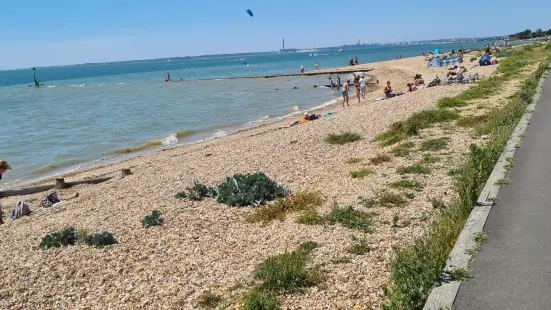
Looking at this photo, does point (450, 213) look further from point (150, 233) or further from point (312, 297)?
point (150, 233)

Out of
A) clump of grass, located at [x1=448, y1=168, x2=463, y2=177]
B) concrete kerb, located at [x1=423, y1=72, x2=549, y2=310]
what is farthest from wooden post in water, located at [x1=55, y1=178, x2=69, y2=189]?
concrete kerb, located at [x1=423, y1=72, x2=549, y2=310]

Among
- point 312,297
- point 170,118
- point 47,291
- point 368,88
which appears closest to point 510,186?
point 312,297

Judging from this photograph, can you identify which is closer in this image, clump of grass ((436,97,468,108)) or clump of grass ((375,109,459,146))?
clump of grass ((375,109,459,146))

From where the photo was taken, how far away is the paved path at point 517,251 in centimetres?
452

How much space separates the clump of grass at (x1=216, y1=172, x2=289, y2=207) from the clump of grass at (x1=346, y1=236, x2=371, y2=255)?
2.95 meters

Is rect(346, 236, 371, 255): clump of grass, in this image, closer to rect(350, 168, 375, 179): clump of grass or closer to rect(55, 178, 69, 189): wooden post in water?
rect(350, 168, 375, 179): clump of grass

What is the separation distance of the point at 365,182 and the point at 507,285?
5023 millimetres

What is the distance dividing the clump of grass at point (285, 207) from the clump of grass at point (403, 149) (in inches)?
124

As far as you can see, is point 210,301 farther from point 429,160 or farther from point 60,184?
point 60,184

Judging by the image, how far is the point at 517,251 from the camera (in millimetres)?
5426

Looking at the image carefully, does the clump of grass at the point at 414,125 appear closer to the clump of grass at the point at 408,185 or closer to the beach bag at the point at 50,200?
the clump of grass at the point at 408,185

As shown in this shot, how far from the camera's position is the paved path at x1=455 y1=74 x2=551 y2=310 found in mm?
4516

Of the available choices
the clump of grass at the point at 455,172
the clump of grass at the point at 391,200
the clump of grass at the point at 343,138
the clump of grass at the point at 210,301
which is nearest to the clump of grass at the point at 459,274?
the clump of grass at the point at 210,301

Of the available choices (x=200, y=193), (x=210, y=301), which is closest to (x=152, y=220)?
(x=200, y=193)
